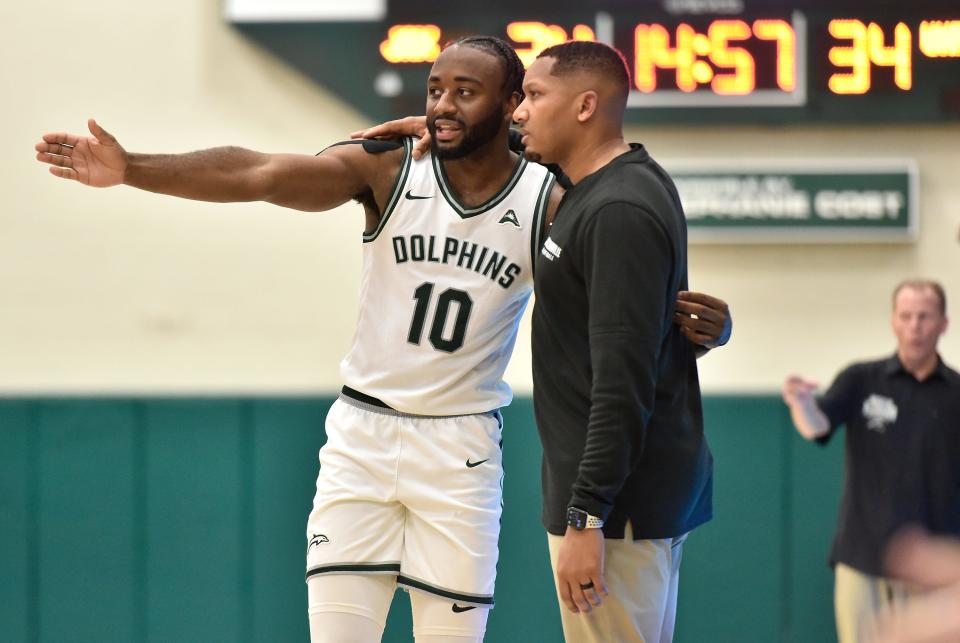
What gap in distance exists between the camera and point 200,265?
5.27m

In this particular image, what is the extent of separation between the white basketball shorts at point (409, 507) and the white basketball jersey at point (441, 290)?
76mm

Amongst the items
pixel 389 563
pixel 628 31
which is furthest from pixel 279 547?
pixel 628 31

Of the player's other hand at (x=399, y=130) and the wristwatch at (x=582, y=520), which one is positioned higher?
the player's other hand at (x=399, y=130)

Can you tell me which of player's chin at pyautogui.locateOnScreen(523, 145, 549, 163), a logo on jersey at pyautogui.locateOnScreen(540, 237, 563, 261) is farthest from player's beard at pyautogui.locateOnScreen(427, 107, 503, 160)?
a logo on jersey at pyautogui.locateOnScreen(540, 237, 563, 261)

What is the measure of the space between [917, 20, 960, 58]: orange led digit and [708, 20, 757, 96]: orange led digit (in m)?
0.66

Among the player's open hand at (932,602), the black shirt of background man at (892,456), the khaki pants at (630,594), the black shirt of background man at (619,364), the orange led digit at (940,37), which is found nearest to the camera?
the player's open hand at (932,602)

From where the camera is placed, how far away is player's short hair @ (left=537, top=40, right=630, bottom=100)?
2.78 metres

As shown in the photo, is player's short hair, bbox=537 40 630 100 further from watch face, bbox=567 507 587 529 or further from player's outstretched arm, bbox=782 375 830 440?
player's outstretched arm, bbox=782 375 830 440

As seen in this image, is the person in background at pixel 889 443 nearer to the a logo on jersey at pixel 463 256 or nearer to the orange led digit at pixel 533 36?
the orange led digit at pixel 533 36

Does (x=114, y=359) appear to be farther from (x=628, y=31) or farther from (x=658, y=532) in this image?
(x=658, y=532)

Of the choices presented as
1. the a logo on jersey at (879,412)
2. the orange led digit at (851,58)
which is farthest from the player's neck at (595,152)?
the orange led digit at (851,58)

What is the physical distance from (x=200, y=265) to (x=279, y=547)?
120cm

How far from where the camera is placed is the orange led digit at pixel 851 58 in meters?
4.93

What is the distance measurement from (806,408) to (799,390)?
73 mm
